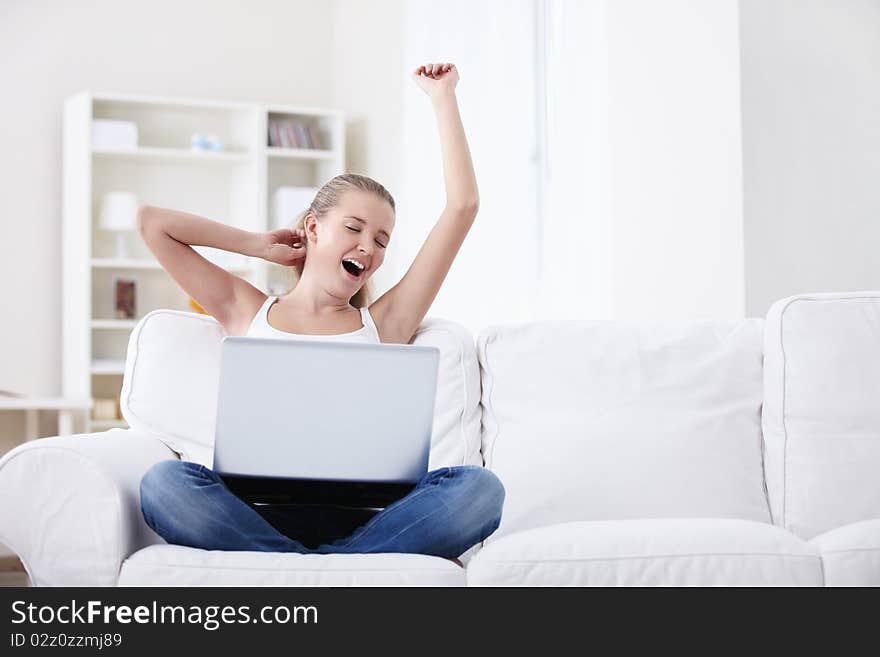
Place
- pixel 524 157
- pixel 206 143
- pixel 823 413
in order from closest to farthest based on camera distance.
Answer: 1. pixel 823 413
2. pixel 524 157
3. pixel 206 143

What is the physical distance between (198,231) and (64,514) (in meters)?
0.71

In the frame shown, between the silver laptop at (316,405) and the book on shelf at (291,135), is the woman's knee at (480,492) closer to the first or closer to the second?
the silver laptop at (316,405)

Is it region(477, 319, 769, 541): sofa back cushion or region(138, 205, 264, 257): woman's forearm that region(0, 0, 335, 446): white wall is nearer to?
region(138, 205, 264, 257): woman's forearm

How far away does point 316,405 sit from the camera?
1438 mm

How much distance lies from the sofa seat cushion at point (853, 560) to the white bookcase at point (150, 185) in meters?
3.40

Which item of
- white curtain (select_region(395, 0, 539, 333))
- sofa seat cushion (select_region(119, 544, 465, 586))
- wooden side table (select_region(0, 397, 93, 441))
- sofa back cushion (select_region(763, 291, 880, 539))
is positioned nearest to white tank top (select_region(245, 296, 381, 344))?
sofa seat cushion (select_region(119, 544, 465, 586))

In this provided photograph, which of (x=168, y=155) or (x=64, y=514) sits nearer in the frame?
(x=64, y=514)

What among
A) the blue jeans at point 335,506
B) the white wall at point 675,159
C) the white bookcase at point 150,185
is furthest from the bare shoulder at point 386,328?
the white bookcase at point 150,185

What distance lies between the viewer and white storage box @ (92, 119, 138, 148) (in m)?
4.64

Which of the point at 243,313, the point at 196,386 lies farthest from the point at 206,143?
the point at 196,386

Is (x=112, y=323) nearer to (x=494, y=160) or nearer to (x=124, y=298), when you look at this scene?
(x=124, y=298)

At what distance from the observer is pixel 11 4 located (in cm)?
476

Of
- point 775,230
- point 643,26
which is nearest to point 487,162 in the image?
point 643,26

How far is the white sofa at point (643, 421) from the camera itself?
5.86 ft
